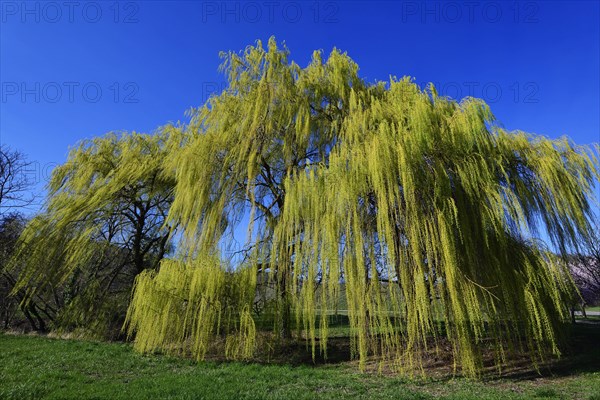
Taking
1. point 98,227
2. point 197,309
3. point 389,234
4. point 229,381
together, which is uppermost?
point 98,227

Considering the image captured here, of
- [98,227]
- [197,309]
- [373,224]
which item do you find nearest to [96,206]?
[98,227]

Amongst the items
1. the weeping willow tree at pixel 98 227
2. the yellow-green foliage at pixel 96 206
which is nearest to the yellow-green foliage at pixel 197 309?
the weeping willow tree at pixel 98 227

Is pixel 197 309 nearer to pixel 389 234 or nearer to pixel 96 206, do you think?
pixel 389 234

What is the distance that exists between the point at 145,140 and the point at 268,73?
18.5 feet

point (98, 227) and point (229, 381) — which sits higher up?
point (98, 227)

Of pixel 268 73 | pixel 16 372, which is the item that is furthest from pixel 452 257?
pixel 16 372

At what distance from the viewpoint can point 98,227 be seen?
11484 millimetres

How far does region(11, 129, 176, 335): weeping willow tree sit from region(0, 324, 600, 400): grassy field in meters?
3.21

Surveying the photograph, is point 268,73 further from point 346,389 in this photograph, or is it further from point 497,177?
point 346,389

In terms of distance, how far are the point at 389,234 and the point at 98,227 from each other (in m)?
9.66

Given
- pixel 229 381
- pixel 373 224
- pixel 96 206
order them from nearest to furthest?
pixel 229 381
pixel 373 224
pixel 96 206

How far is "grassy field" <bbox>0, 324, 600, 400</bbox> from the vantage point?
5289mm

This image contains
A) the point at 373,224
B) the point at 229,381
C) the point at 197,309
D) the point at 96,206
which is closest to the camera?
the point at 229,381

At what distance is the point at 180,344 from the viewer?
27.1 feet
